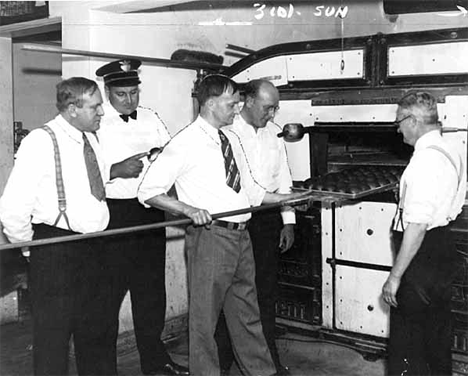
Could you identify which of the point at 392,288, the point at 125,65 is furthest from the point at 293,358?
the point at 125,65

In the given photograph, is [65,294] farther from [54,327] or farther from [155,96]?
[155,96]

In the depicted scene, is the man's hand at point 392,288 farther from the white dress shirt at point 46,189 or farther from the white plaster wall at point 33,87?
the white plaster wall at point 33,87

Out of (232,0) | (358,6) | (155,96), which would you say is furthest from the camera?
(358,6)

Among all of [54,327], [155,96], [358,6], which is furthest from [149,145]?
[358,6]

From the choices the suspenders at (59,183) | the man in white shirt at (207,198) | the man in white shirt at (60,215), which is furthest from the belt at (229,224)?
the suspenders at (59,183)

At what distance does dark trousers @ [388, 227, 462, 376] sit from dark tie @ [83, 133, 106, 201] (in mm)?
1495

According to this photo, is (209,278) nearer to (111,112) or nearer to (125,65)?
(111,112)

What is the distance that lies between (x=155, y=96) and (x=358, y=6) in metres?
3.06

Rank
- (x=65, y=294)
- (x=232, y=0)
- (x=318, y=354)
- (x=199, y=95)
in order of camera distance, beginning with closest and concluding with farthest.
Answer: (x=65, y=294) < (x=199, y=95) < (x=318, y=354) < (x=232, y=0)

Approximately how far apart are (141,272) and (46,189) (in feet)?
3.42

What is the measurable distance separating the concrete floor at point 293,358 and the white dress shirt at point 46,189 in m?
1.38

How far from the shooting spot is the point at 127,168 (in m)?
3.43

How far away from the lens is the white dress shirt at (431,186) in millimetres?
2760

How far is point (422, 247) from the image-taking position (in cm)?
291
